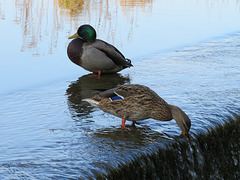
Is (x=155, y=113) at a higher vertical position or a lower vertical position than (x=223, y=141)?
higher

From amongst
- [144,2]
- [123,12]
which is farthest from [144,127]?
[144,2]

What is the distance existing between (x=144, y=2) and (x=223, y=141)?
435 inches

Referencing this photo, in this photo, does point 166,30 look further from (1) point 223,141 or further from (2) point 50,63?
(1) point 223,141

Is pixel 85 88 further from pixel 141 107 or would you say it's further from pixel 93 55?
pixel 141 107

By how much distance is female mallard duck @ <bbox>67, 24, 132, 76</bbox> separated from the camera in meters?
6.34

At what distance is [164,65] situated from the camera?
23.3ft

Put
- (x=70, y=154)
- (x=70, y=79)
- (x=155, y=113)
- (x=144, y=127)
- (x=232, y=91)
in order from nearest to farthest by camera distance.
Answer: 1. (x=70, y=154)
2. (x=155, y=113)
3. (x=144, y=127)
4. (x=232, y=91)
5. (x=70, y=79)

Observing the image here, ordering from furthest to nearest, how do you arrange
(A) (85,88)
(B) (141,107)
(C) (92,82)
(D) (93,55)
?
(D) (93,55), (C) (92,82), (A) (85,88), (B) (141,107)

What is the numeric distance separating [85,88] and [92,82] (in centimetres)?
38

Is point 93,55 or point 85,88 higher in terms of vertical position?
point 93,55

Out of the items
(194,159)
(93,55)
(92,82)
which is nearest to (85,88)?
(92,82)

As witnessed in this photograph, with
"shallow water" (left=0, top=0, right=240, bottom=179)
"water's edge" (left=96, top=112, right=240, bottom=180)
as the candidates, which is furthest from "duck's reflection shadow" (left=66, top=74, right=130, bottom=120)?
"water's edge" (left=96, top=112, right=240, bottom=180)

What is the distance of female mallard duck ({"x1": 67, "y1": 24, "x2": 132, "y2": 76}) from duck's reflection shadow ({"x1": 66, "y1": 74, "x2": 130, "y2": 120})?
17cm

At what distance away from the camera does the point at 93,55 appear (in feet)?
20.9
